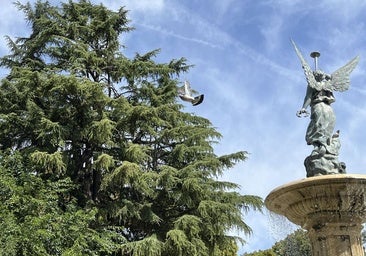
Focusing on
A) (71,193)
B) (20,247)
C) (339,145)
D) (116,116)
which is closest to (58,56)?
(116,116)

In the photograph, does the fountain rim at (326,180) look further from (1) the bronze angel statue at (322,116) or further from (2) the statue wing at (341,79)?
(2) the statue wing at (341,79)

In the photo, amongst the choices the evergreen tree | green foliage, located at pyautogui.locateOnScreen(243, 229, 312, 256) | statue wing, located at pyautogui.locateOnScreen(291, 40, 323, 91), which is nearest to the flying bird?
the evergreen tree

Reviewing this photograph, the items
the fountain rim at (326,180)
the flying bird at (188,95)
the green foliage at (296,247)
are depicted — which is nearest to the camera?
the fountain rim at (326,180)

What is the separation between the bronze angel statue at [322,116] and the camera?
1062 cm

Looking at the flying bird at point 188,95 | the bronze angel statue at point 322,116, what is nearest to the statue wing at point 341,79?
the bronze angel statue at point 322,116

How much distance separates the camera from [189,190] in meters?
17.1

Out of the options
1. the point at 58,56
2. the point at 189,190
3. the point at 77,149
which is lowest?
the point at 189,190

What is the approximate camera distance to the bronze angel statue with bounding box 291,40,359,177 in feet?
34.8

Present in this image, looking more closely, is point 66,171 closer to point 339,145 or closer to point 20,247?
point 20,247

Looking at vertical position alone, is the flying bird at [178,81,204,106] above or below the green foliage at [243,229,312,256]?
above

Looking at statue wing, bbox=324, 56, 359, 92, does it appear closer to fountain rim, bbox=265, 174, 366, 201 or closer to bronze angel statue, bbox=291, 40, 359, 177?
bronze angel statue, bbox=291, 40, 359, 177

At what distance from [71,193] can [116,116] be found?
2.96 m

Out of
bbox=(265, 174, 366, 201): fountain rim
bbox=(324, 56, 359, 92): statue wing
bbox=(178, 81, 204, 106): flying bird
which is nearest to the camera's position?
bbox=(265, 174, 366, 201): fountain rim

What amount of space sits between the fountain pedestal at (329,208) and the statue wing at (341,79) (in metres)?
2.71
